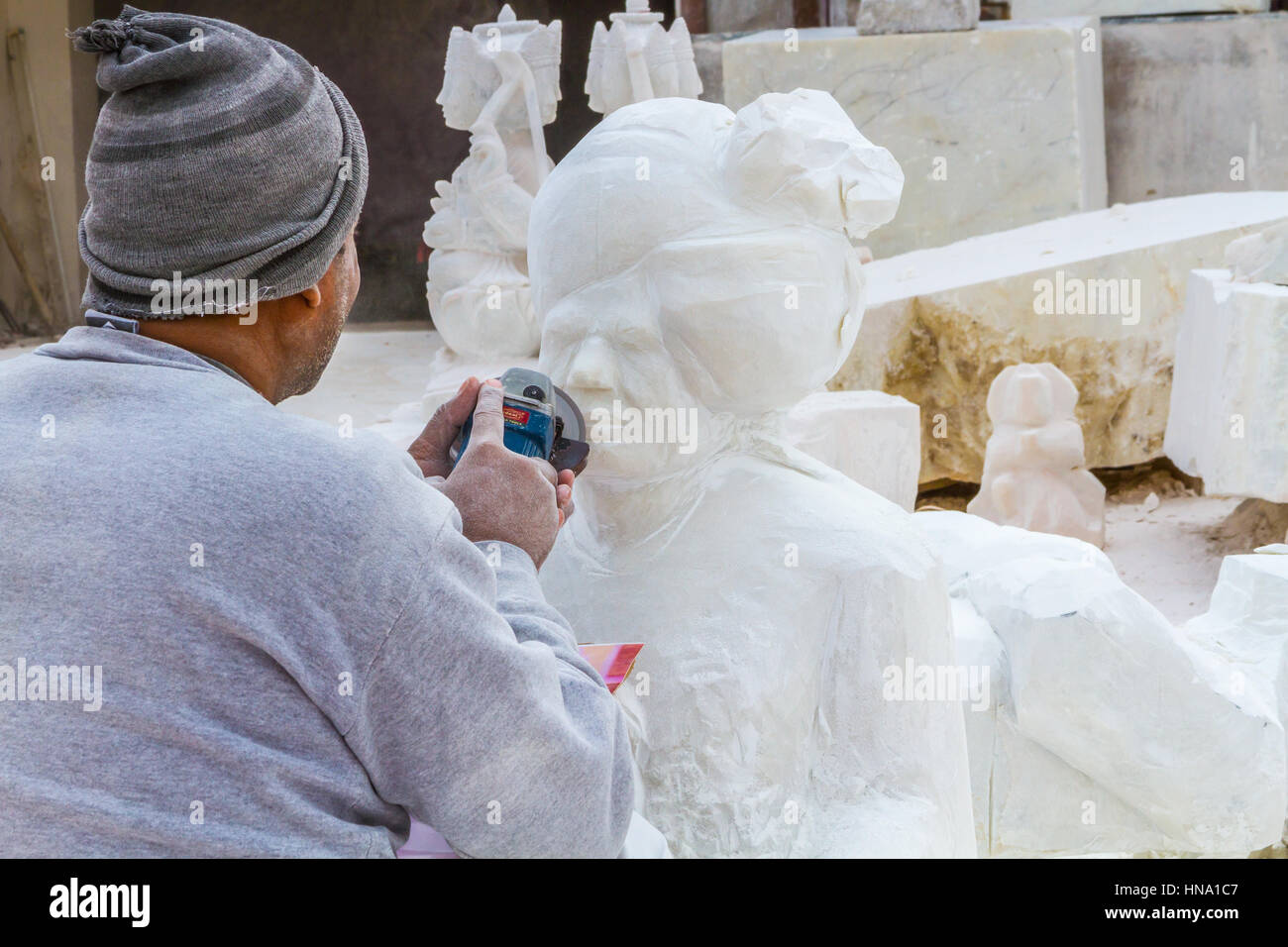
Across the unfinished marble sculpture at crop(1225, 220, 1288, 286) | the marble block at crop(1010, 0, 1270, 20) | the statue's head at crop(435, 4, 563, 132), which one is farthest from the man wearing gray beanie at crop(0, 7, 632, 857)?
the marble block at crop(1010, 0, 1270, 20)

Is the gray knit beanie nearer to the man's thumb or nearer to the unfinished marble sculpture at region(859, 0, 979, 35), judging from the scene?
the man's thumb

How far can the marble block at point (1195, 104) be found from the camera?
796 centimetres

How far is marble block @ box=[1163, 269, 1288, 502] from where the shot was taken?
4.78 m

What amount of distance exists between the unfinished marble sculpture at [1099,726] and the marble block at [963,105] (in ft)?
18.6

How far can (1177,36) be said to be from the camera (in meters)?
8.08

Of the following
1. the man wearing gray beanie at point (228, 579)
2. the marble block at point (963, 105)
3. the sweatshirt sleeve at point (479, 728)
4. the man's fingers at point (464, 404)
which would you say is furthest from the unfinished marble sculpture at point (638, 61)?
the sweatshirt sleeve at point (479, 728)

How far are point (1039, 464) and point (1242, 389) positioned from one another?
750mm

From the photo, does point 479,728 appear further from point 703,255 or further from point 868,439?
point 868,439

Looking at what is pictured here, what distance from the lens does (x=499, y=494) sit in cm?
125

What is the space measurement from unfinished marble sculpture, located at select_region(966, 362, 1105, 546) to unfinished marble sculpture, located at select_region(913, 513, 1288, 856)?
111 inches

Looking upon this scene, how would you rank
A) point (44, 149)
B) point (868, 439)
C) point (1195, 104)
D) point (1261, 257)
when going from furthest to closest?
point (44, 149)
point (1195, 104)
point (1261, 257)
point (868, 439)

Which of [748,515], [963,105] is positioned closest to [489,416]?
[748,515]

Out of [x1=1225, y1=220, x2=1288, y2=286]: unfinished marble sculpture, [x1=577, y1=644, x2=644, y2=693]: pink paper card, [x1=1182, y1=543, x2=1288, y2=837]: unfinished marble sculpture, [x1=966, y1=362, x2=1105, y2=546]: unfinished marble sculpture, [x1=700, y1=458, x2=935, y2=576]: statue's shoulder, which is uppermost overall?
[x1=700, y1=458, x2=935, y2=576]: statue's shoulder

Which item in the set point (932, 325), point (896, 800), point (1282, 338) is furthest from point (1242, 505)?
point (896, 800)
